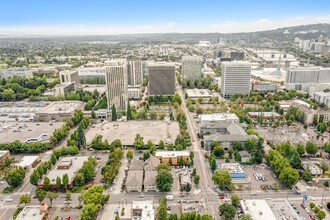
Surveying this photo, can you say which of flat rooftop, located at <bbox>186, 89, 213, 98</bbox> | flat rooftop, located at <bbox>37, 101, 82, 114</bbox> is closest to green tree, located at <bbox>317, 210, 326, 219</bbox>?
flat rooftop, located at <bbox>37, 101, 82, 114</bbox>

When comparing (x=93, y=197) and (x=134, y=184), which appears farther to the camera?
(x=134, y=184)

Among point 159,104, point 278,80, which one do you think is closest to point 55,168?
point 159,104

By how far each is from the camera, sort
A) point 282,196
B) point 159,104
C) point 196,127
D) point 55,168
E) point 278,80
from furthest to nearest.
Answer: point 278,80 < point 159,104 < point 196,127 < point 55,168 < point 282,196

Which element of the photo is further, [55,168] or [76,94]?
[76,94]

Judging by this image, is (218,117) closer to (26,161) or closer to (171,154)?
(171,154)

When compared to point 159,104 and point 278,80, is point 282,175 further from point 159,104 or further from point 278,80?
point 278,80

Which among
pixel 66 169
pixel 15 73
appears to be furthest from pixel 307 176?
pixel 15 73
